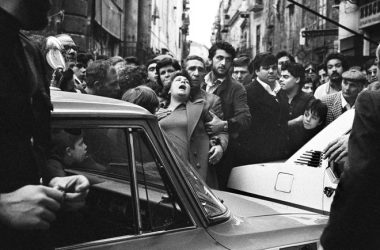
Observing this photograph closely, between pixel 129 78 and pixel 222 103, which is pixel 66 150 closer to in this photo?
pixel 222 103

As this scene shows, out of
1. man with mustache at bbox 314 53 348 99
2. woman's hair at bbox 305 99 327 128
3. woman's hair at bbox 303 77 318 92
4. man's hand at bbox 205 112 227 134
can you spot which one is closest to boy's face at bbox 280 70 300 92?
woman's hair at bbox 305 99 327 128

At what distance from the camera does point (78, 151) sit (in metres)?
2.26

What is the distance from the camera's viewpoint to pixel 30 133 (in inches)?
68.9

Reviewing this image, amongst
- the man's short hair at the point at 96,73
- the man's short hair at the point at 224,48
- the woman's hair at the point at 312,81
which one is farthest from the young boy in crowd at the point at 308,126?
the woman's hair at the point at 312,81

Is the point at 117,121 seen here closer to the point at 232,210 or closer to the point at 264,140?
the point at 232,210

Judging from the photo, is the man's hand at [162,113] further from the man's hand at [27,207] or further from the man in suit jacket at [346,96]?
the man's hand at [27,207]

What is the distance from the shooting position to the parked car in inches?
88.0

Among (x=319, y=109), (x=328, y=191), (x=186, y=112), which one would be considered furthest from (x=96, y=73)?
(x=328, y=191)

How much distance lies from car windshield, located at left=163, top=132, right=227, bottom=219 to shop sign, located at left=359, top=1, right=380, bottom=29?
16743 mm

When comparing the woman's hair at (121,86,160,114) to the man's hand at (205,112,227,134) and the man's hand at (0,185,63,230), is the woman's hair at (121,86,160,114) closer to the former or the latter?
the man's hand at (205,112,227,134)

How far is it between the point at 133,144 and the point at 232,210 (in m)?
0.88

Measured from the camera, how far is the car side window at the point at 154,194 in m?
2.40

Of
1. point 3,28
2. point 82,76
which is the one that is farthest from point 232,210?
point 82,76

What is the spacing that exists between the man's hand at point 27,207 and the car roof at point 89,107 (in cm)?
58
